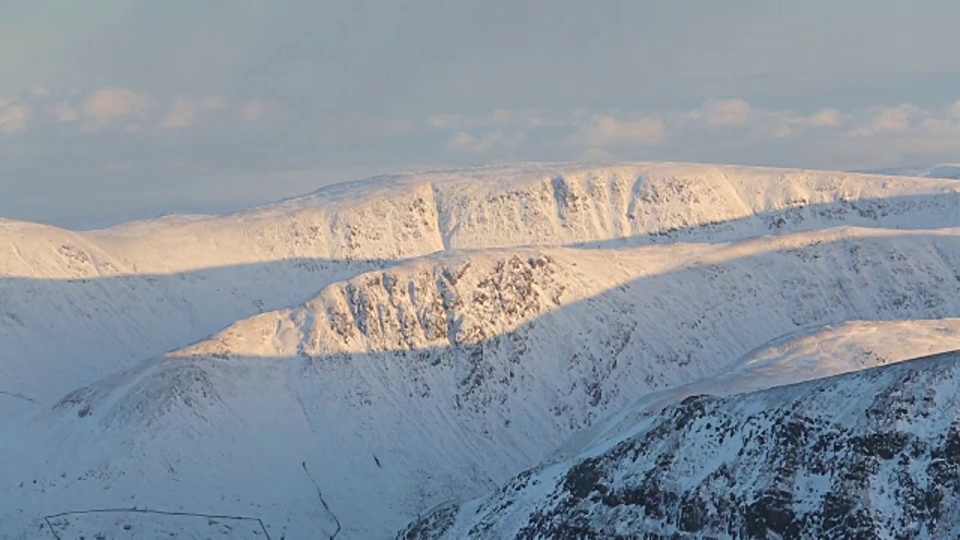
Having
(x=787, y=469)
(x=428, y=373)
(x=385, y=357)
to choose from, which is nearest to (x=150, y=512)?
(x=385, y=357)

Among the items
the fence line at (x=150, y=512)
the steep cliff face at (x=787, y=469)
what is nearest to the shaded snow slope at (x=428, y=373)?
the fence line at (x=150, y=512)

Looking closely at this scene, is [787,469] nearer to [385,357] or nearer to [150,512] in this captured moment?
[150,512]

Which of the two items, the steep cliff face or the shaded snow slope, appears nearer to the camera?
the steep cliff face

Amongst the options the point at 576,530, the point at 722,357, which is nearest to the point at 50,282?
the point at 722,357

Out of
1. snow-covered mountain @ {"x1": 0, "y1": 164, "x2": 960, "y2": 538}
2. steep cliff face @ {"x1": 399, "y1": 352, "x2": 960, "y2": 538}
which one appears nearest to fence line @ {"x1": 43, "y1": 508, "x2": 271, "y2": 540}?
snow-covered mountain @ {"x1": 0, "y1": 164, "x2": 960, "y2": 538}

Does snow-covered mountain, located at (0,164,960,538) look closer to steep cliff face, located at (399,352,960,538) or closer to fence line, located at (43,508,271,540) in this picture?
fence line, located at (43,508,271,540)

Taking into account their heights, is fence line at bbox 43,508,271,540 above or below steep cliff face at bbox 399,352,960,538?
below

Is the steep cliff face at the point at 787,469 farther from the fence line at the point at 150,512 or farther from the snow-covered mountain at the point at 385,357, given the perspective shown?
the fence line at the point at 150,512
